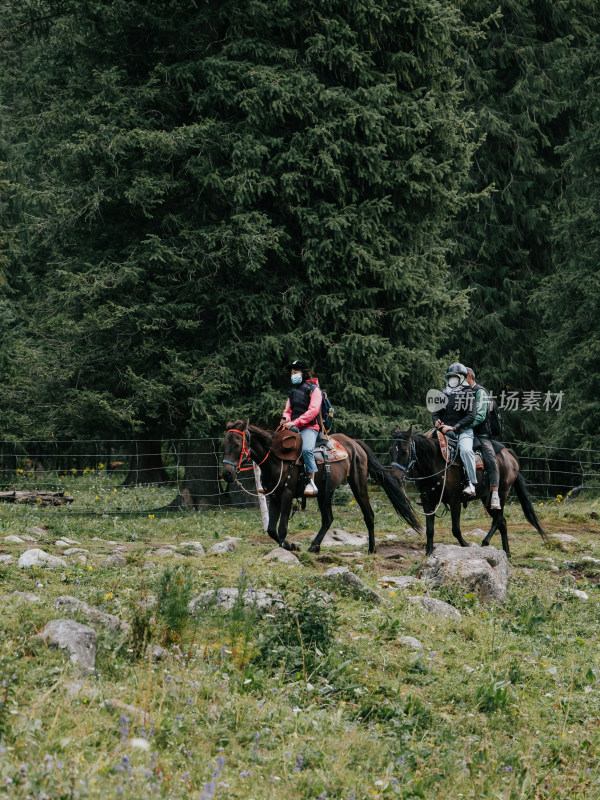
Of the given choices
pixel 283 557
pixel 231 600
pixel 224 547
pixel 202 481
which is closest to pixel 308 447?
pixel 224 547

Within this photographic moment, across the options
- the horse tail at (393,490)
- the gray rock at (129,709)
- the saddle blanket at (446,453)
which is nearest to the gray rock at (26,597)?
the gray rock at (129,709)

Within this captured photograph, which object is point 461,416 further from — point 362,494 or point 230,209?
point 230,209

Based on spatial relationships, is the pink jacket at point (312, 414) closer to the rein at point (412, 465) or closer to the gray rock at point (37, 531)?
the rein at point (412, 465)

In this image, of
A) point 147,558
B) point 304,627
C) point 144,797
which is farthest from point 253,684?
point 147,558

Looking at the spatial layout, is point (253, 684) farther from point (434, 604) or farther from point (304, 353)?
point (304, 353)

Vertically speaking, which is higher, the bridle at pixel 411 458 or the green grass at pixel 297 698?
the bridle at pixel 411 458

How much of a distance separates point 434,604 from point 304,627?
2363 millimetres

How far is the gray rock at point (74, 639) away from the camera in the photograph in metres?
5.97

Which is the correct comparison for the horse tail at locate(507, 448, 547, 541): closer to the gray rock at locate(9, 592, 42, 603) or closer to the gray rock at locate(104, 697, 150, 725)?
the gray rock at locate(9, 592, 42, 603)

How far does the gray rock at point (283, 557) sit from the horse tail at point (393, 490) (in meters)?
3.14

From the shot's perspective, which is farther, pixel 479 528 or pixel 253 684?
pixel 479 528

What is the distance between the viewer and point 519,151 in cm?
2781

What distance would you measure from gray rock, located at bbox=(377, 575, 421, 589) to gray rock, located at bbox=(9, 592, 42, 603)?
14.0 feet

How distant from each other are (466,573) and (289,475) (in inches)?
152
